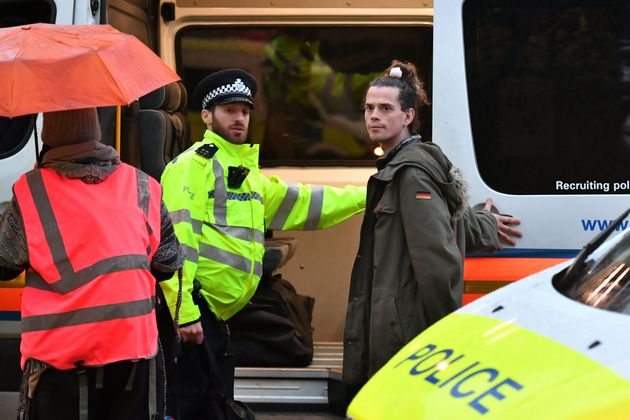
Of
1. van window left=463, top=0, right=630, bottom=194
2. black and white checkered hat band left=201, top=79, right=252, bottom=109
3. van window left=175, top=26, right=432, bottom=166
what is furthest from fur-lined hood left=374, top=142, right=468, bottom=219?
van window left=175, top=26, right=432, bottom=166

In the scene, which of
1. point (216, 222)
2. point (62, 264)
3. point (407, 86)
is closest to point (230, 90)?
point (216, 222)

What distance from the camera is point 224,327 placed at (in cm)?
499

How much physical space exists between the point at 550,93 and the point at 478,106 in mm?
282

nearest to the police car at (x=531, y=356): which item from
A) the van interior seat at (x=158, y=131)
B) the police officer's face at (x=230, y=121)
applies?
the police officer's face at (x=230, y=121)

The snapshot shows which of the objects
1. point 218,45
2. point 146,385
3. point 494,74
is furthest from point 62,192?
point 218,45

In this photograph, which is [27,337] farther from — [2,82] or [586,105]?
[586,105]

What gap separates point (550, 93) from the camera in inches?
188

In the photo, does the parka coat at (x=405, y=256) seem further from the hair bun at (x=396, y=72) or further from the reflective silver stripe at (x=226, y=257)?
the reflective silver stripe at (x=226, y=257)

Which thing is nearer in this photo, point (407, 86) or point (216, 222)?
point (407, 86)

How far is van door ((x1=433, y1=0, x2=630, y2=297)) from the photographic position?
187 inches

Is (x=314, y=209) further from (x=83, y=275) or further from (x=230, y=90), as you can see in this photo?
(x=83, y=275)

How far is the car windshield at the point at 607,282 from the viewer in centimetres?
293

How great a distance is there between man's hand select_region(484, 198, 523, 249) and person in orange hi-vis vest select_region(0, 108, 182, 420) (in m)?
1.54

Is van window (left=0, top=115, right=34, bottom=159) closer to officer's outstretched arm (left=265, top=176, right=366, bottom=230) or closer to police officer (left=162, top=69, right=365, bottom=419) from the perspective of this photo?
police officer (left=162, top=69, right=365, bottom=419)
